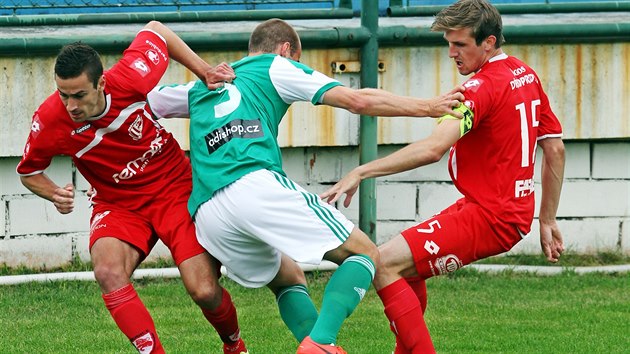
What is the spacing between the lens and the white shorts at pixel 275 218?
596 cm

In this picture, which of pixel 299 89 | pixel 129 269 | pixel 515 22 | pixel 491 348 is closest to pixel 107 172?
pixel 129 269

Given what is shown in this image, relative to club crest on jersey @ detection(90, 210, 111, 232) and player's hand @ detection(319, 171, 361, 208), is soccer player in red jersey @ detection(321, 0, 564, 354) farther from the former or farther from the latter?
club crest on jersey @ detection(90, 210, 111, 232)

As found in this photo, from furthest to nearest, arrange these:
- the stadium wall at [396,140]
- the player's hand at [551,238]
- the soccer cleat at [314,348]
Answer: the stadium wall at [396,140], the player's hand at [551,238], the soccer cleat at [314,348]

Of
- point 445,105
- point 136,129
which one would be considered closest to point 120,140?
point 136,129

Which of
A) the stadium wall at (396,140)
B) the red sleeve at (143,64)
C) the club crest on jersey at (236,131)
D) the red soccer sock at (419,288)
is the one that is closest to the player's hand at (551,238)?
the red soccer sock at (419,288)

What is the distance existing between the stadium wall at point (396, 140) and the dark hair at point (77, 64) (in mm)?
2569

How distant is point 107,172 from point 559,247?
241 centimetres

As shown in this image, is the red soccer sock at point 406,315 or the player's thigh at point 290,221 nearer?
the player's thigh at point 290,221

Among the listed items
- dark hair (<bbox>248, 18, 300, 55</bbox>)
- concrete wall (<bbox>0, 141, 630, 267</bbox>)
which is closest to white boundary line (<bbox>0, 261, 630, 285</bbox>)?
concrete wall (<bbox>0, 141, 630, 267</bbox>)

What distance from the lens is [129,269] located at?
21.1ft

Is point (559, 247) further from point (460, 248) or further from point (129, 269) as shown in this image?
point (129, 269)

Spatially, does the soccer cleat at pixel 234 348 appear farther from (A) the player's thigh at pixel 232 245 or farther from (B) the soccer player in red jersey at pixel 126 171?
(A) the player's thigh at pixel 232 245

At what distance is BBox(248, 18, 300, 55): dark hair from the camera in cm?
651

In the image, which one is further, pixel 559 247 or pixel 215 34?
pixel 215 34
